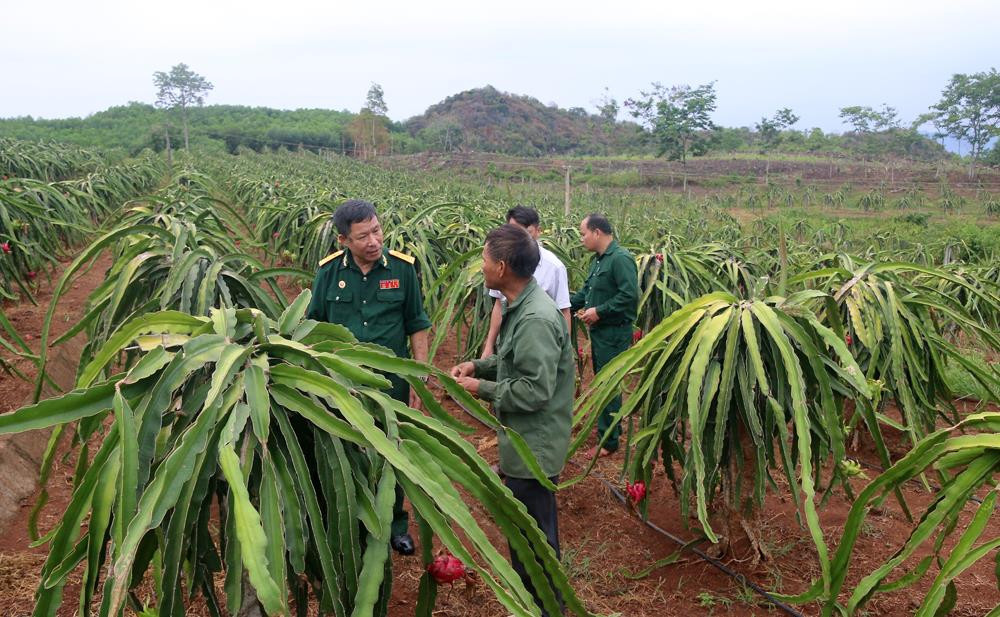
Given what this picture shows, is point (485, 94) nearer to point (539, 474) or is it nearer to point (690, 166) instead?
point (690, 166)

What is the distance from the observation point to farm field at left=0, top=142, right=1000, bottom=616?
1.34m

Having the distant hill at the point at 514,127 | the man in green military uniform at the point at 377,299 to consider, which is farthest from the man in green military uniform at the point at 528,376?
the distant hill at the point at 514,127

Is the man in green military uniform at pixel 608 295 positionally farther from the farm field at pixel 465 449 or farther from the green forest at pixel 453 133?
the green forest at pixel 453 133

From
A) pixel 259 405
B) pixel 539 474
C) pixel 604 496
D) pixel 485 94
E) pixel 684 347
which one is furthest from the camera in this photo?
pixel 485 94

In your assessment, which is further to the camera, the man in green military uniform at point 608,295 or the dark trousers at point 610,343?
the dark trousers at point 610,343

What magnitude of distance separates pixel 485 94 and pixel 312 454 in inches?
2975

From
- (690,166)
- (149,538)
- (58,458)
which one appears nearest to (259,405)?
(149,538)

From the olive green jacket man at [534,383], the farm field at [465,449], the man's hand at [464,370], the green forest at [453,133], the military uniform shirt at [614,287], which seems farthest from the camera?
the green forest at [453,133]

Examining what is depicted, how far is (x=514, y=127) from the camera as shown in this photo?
65250 mm

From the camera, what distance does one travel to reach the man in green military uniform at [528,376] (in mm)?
2539

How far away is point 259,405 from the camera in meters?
1.37

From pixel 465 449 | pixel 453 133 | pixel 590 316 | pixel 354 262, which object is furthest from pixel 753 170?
pixel 465 449

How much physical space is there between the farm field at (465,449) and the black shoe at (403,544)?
7 centimetres

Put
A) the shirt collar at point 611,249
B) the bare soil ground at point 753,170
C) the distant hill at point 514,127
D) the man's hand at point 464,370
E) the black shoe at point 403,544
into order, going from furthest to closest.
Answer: the distant hill at point 514,127, the bare soil ground at point 753,170, the shirt collar at point 611,249, the black shoe at point 403,544, the man's hand at point 464,370
